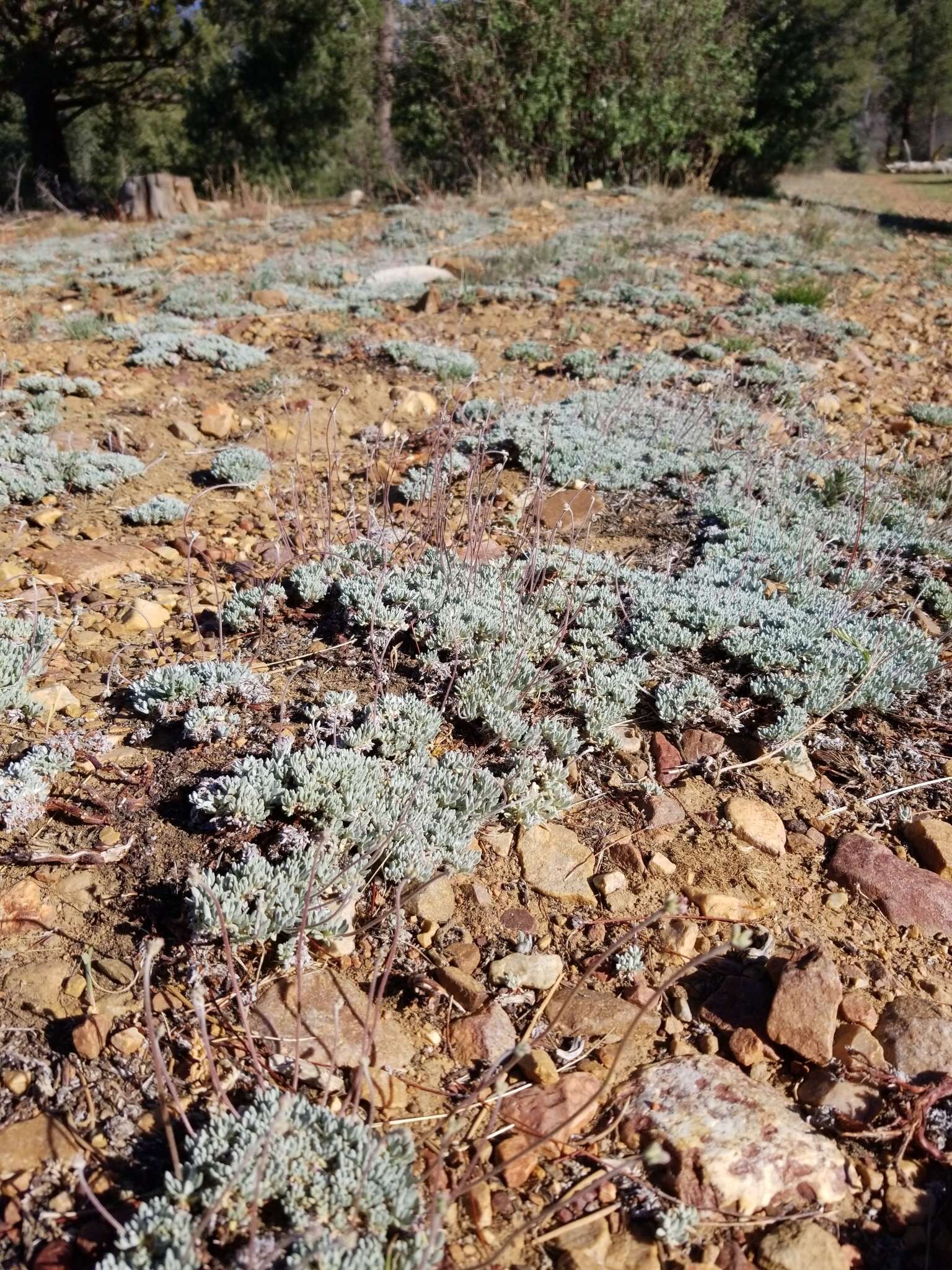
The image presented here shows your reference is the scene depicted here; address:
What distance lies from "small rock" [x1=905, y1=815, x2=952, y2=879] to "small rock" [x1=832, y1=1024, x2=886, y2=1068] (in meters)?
0.79

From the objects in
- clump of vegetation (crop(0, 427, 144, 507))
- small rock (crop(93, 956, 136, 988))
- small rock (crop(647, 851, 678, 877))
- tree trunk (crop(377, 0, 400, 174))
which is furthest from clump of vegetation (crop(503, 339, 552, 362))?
tree trunk (crop(377, 0, 400, 174))

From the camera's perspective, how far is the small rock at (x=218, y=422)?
18.6 feet


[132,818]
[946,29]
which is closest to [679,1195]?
[132,818]

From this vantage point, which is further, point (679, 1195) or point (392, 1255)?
point (679, 1195)

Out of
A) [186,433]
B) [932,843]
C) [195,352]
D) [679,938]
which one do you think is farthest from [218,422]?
[932,843]

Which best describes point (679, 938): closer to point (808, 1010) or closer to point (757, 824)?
point (808, 1010)

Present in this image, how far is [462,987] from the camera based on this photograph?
243 centimetres

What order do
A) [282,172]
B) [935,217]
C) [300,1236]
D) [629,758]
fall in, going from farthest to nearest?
[282,172], [935,217], [629,758], [300,1236]

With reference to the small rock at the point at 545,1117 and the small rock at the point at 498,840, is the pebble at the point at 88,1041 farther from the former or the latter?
the small rock at the point at 498,840

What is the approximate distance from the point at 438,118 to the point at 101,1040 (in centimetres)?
1699

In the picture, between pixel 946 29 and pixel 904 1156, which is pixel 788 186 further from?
pixel 904 1156

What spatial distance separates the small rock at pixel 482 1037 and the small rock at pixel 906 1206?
93 centimetres

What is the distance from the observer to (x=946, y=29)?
110ft

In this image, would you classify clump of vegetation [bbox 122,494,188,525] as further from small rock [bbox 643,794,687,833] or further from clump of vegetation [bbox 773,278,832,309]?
clump of vegetation [bbox 773,278,832,309]
